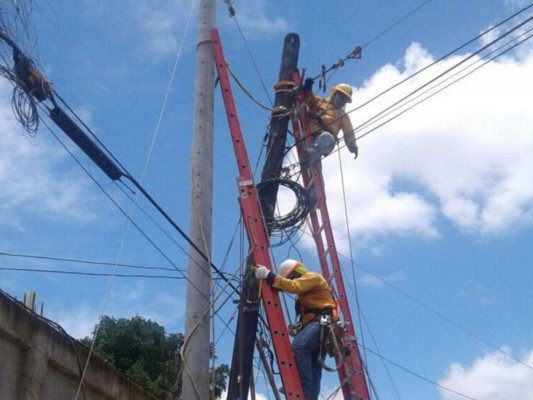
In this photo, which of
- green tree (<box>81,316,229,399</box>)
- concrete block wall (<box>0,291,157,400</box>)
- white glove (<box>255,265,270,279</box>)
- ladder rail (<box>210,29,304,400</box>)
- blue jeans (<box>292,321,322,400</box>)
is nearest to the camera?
concrete block wall (<box>0,291,157,400</box>)

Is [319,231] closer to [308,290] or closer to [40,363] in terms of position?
[308,290]

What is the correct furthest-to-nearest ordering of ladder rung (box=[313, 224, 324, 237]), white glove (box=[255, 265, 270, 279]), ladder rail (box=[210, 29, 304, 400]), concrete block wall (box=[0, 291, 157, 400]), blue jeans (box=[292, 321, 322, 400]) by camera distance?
ladder rung (box=[313, 224, 324, 237]), white glove (box=[255, 265, 270, 279]), blue jeans (box=[292, 321, 322, 400]), ladder rail (box=[210, 29, 304, 400]), concrete block wall (box=[0, 291, 157, 400])

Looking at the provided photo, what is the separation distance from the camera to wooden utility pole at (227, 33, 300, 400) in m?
7.05

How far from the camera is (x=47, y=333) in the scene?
589cm

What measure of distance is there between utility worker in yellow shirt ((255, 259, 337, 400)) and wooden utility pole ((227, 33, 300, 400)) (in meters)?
0.40

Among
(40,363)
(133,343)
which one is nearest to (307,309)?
(40,363)

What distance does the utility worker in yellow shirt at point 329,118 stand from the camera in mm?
8852

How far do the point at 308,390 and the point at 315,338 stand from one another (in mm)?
433

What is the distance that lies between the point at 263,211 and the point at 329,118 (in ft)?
5.79

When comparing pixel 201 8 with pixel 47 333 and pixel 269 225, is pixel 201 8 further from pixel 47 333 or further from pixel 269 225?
pixel 47 333

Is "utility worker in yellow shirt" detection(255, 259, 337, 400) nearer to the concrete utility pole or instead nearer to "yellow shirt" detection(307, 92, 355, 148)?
the concrete utility pole

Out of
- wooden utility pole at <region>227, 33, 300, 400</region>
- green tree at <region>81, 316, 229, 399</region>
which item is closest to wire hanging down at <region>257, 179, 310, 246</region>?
wooden utility pole at <region>227, 33, 300, 400</region>

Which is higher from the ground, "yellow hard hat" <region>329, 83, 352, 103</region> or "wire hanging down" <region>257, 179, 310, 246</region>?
"yellow hard hat" <region>329, 83, 352, 103</region>

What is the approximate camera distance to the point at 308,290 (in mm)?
6793
